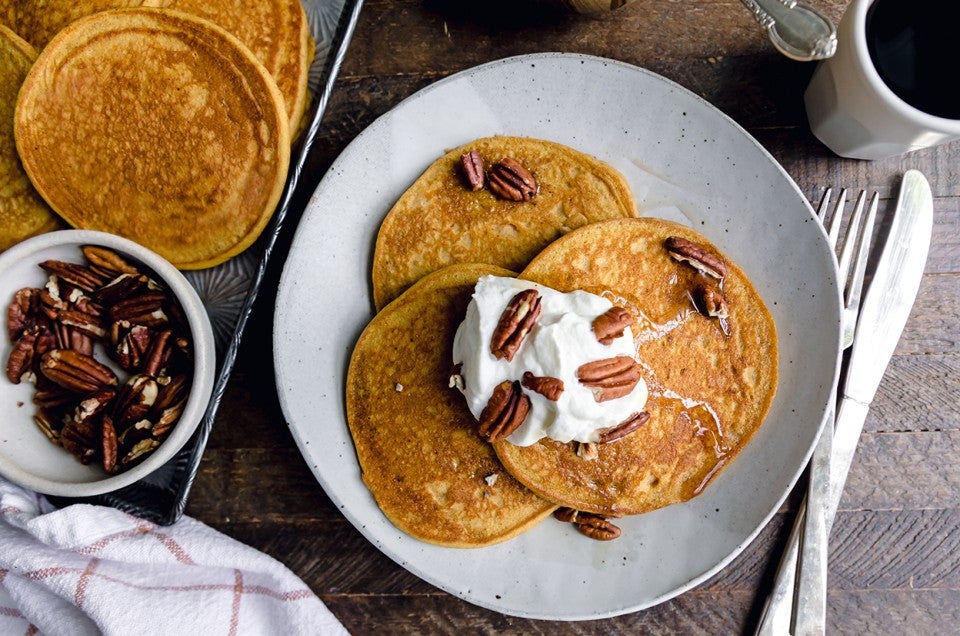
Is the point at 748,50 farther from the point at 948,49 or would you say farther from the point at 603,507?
the point at 603,507

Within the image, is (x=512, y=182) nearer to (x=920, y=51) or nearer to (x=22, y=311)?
(x=920, y=51)

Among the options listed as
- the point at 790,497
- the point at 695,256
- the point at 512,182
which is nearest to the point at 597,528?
the point at 790,497

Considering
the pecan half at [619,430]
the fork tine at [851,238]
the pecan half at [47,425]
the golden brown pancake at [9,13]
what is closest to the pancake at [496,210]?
the pecan half at [619,430]

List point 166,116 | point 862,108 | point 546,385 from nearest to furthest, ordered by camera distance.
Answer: point 546,385, point 862,108, point 166,116

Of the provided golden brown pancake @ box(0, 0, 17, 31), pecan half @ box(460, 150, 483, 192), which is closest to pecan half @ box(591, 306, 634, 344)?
pecan half @ box(460, 150, 483, 192)

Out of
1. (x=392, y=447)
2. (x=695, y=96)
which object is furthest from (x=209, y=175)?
(x=695, y=96)

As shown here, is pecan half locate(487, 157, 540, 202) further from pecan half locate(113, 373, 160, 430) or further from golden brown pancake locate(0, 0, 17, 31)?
golden brown pancake locate(0, 0, 17, 31)

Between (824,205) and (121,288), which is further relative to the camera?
(824,205)

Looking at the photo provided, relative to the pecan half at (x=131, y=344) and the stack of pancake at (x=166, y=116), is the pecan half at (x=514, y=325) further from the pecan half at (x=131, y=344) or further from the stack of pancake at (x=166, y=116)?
the pecan half at (x=131, y=344)
